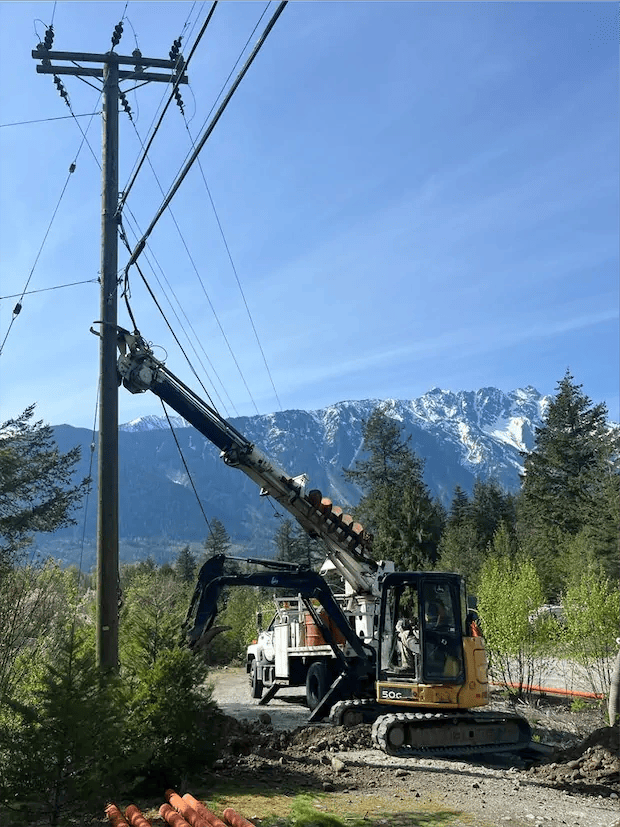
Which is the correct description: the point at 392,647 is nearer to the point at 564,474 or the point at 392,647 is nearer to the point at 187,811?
the point at 187,811

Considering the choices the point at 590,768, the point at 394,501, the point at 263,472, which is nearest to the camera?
the point at 590,768

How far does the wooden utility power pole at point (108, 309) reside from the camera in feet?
35.4

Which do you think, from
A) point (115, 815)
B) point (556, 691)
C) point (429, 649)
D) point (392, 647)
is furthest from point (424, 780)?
point (556, 691)

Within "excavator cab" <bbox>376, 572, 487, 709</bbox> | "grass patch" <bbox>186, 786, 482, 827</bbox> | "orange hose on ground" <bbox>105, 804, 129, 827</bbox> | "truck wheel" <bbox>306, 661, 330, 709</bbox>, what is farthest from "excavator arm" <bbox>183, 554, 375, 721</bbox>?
"orange hose on ground" <bbox>105, 804, 129, 827</bbox>

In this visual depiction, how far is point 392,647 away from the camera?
15.8 m

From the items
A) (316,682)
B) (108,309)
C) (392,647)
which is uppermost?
(108,309)

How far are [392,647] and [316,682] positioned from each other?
443 centimetres

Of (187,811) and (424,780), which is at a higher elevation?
(187,811)

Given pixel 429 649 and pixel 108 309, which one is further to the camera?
pixel 429 649

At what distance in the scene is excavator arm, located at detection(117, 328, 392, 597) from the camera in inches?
601

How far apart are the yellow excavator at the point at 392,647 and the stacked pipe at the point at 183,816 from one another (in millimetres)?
4748

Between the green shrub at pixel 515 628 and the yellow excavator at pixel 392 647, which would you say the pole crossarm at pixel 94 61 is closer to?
the yellow excavator at pixel 392 647

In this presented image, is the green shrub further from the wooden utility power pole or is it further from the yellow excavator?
the wooden utility power pole

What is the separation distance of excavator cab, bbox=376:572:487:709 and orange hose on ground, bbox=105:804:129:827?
7858 mm
